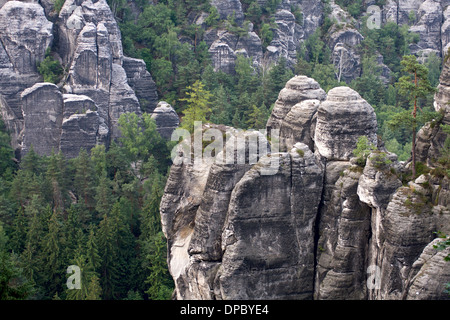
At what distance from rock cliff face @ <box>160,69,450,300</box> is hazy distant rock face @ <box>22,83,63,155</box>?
36.3 m

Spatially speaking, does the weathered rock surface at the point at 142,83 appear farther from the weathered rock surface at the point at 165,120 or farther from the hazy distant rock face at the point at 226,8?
the hazy distant rock face at the point at 226,8

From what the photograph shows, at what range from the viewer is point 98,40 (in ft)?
239

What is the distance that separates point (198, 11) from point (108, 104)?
25131 mm

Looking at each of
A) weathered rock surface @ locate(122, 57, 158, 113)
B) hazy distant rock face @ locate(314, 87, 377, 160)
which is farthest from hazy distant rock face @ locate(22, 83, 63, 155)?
hazy distant rock face @ locate(314, 87, 377, 160)

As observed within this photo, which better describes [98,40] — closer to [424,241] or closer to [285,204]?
[285,204]

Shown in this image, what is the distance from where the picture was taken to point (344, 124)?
1362 inches

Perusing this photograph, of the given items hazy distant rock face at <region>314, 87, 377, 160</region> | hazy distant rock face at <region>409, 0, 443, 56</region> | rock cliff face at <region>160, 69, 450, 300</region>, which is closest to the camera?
rock cliff face at <region>160, 69, 450, 300</region>

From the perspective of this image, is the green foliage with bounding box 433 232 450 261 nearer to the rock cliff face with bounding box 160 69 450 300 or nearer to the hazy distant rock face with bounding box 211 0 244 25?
the rock cliff face with bounding box 160 69 450 300

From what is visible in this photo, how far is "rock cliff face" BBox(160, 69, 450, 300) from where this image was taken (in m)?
31.0

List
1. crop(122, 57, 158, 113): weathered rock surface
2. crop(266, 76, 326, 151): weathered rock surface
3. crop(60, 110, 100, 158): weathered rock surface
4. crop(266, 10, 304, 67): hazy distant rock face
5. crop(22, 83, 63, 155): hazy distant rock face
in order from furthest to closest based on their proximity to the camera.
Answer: crop(266, 10, 304, 67): hazy distant rock face, crop(122, 57, 158, 113): weathered rock surface, crop(22, 83, 63, 155): hazy distant rock face, crop(60, 110, 100, 158): weathered rock surface, crop(266, 76, 326, 151): weathered rock surface

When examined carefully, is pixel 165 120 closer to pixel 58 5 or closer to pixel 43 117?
pixel 43 117

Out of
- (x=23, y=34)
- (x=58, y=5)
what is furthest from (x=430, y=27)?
(x=23, y=34)

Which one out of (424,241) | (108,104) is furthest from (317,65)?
(424,241)

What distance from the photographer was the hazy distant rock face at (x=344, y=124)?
3456 cm
